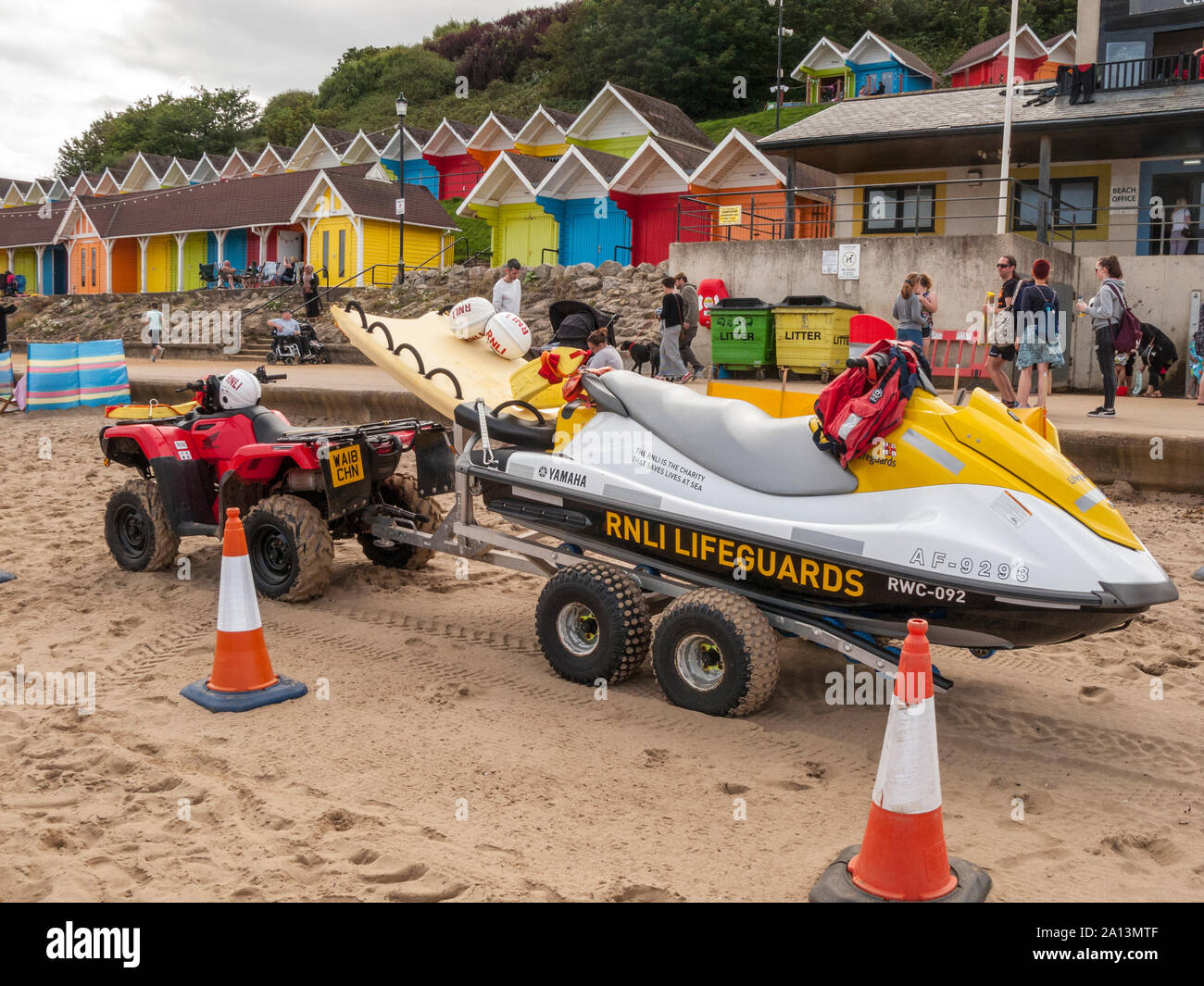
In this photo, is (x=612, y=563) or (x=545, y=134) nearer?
(x=612, y=563)

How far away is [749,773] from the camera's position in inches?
176

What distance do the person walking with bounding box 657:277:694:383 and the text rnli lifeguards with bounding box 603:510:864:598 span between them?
11.5m

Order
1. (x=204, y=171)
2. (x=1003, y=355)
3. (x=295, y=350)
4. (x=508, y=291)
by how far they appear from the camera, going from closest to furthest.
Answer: (x=1003, y=355) → (x=508, y=291) → (x=295, y=350) → (x=204, y=171)

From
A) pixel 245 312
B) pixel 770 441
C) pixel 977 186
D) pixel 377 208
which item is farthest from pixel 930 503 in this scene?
pixel 377 208

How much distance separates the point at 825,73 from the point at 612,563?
56.3 m

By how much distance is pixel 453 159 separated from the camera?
5141 cm

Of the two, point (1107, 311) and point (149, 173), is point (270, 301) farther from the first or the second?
point (149, 173)

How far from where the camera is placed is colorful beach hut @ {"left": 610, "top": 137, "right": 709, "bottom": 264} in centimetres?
3391

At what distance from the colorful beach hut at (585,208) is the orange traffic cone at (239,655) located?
101ft

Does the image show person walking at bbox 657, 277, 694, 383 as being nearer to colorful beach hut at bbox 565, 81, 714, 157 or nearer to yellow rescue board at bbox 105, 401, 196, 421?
yellow rescue board at bbox 105, 401, 196, 421

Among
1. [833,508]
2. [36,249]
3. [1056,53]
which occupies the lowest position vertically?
[833,508]

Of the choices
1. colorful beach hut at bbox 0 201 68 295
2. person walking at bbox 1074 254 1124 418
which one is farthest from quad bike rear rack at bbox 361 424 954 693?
colorful beach hut at bbox 0 201 68 295
